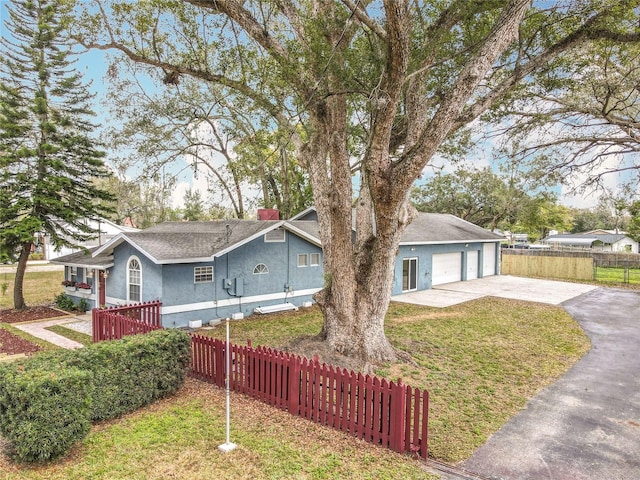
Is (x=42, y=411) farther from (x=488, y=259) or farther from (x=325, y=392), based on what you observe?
(x=488, y=259)

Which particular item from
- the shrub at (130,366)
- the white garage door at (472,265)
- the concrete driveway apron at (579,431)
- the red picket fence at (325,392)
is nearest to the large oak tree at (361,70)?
the red picket fence at (325,392)

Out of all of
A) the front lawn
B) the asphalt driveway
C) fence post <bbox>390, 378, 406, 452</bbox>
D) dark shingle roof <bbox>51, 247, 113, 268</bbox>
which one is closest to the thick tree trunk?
dark shingle roof <bbox>51, 247, 113, 268</bbox>

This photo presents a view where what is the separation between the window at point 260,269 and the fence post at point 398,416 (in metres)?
9.96

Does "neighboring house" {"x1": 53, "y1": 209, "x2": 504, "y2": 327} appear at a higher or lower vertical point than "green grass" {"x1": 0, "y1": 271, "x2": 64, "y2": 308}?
higher

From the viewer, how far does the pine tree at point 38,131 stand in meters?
14.5

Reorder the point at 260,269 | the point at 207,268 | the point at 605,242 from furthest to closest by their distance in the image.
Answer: the point at 605,242
the point at 260,269
the point at 207,268

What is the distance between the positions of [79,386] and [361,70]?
25.8 feet

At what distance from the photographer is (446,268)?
24031 millimetres

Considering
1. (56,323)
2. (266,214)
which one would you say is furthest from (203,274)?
(56,323)

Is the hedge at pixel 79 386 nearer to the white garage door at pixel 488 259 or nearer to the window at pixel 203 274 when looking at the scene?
the window at pixel 203 274

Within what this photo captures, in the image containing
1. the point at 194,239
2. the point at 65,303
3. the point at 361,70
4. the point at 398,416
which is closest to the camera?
the point at 398,416

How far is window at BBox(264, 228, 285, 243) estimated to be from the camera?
14977 millimetres

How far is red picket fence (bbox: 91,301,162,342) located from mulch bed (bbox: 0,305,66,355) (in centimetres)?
190

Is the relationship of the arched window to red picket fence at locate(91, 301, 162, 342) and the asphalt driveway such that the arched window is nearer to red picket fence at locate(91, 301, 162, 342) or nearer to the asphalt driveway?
red picket fence at locate(91, 301, 162, 342)
